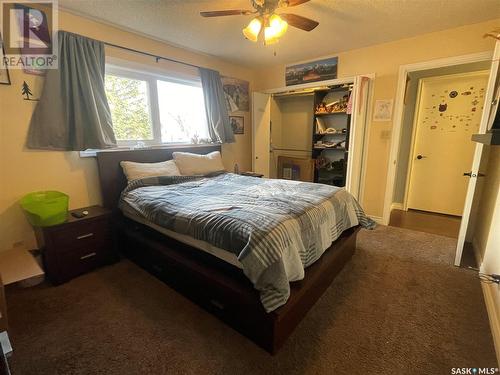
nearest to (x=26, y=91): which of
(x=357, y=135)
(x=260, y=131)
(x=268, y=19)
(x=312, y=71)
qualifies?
(x=268, y=19)

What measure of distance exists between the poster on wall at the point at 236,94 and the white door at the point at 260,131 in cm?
26

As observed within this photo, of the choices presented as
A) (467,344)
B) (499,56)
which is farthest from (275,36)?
(467,344)

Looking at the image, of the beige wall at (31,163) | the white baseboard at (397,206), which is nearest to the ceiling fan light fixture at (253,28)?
the beige wall at (31,163)

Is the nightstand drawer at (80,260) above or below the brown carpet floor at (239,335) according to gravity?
above

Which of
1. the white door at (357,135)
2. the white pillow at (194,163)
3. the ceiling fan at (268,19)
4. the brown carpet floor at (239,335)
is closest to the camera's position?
the brown carpet floor at (239,335)

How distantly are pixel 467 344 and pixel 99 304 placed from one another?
2.48 meters

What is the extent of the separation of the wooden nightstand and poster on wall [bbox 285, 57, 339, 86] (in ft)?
10.7

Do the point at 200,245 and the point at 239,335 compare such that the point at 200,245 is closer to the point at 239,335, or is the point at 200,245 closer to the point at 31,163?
the point at 239,335

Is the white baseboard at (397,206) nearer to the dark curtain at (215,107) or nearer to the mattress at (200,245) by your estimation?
the dark curtain at (215,107)

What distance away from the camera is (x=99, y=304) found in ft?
5.87

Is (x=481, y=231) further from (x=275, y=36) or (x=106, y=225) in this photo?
(x=106, y=225)

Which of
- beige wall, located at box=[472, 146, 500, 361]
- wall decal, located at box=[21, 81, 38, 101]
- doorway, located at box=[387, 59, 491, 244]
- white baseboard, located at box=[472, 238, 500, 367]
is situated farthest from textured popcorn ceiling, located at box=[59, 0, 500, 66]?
white baseboard, located at box=[472, 238, 500, 367]

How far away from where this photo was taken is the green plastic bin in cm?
187

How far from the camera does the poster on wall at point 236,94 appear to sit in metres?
3.83
